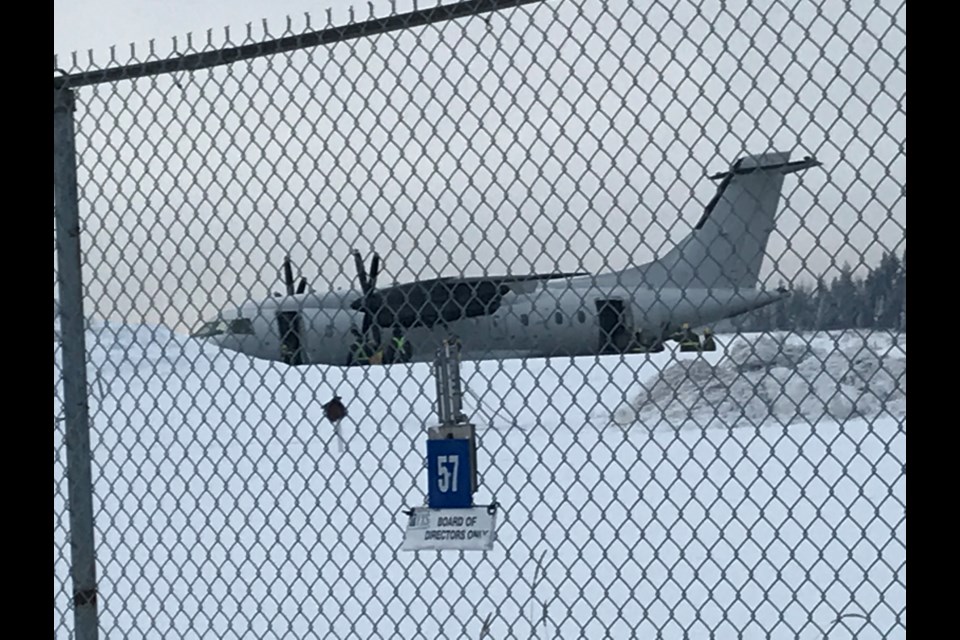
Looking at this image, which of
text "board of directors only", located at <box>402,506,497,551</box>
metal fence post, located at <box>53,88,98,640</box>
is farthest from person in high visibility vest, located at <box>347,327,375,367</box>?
metal fence post, located at <box>53,88,98,640</box>

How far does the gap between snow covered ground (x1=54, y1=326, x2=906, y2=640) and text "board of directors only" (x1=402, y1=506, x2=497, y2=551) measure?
22cm

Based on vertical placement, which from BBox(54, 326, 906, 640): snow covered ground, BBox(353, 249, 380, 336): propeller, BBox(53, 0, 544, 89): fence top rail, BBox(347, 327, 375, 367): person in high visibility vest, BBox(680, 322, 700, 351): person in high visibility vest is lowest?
BBox(54, 326, 906, 640): snow covered ground

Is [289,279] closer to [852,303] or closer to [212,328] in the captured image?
[212,328]

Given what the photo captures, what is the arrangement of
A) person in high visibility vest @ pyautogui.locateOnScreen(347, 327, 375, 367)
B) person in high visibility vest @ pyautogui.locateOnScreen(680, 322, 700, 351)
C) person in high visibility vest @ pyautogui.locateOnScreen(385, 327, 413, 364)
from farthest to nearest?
person in high visibility vest @ pyautogui.locateOnScreen(385, 327, 413, 364) < person in high visibility vest @ pyautogui.locateOnScreen(347, 327, 375, 367) < person in high visibility vest @ pyautogui.locateOnScreen(680, 322, 700, 351)

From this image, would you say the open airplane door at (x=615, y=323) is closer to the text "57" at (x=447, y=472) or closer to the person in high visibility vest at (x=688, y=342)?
the person in high visibility vest at (x=688, y=342)

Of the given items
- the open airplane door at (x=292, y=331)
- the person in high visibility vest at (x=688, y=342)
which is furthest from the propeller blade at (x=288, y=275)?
the person in high visibility vest at (x=688, y=342)

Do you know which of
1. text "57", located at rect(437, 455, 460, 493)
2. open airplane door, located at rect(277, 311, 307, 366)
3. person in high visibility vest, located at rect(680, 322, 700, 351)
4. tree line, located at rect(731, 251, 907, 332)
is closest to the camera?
tree line, located at rect(731, 251, 907, 332)

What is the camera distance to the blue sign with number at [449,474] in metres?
2.88

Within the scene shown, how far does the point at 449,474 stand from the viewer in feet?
9.53

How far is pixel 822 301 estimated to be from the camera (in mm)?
2615

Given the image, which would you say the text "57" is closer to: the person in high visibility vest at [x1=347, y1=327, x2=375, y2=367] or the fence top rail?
the person in high visibility vest at [x1=347, y1=327, x2=375, y2=367]

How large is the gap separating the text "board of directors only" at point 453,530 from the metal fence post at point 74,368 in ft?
3.43

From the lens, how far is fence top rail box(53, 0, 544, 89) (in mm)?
2836
